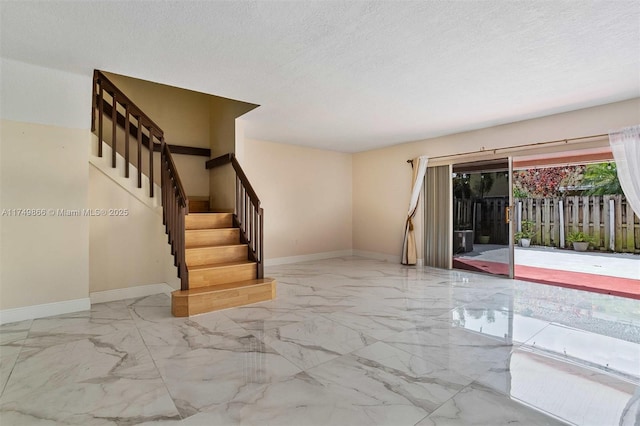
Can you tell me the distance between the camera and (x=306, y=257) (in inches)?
264

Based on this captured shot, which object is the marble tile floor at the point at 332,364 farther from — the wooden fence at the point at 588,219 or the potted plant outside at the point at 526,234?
the potted plant outside at the point at 526,234

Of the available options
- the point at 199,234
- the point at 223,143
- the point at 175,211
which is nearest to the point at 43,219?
the point at 175,211

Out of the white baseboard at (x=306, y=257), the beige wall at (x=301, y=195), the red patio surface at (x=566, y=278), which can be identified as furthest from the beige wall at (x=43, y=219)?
the red patio surface at (x=566, y=278)

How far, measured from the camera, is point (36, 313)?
3180mm

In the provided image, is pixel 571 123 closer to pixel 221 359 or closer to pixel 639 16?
pixel 639 16

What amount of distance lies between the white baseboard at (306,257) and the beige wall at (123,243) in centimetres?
230

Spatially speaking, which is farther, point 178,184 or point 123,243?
point 123,243

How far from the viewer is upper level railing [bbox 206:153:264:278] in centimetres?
406

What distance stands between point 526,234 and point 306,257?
22.0 ft

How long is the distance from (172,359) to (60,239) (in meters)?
2.09

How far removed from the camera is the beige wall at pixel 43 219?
306 centimetres

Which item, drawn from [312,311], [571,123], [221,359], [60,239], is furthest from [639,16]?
[60,239]

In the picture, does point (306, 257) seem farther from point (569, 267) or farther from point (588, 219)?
point (588, 219)

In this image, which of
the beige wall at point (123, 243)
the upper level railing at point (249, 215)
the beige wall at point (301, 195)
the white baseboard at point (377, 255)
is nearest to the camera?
the beige wall at point (123, 243)
